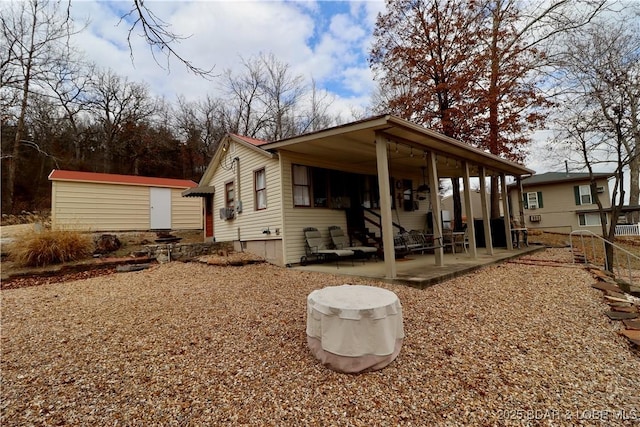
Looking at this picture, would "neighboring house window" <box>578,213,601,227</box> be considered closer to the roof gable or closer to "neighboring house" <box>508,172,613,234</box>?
"neighboring house" <box>508,172,613,234</box>

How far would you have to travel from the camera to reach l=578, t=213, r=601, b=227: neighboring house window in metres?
18.5

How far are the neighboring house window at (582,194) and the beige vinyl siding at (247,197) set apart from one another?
21194mm

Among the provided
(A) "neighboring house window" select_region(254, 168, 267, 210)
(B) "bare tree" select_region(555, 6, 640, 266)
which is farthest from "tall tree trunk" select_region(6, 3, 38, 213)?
(B) "bare tree" select_region(555, 6, 640, 266)

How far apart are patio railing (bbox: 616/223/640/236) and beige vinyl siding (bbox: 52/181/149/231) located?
1022 inches

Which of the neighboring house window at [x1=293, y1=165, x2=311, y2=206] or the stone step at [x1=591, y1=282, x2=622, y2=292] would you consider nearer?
the stone step at [x1=591, y1=282, x2=622, y2=292]

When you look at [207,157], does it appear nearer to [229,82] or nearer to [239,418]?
[229,82]

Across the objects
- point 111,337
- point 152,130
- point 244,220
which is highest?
point 152,130

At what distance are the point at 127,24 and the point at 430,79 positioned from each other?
12.0 meters

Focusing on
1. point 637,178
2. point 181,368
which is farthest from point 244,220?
point 637,178

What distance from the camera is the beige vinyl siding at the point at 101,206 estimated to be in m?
11.1

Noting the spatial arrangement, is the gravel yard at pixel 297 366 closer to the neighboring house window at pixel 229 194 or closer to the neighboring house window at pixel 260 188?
the neighboring house window at pixel 260 188

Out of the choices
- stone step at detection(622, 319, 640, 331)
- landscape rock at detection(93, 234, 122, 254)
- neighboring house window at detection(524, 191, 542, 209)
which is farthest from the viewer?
neighboring house window at detection(524, 191, 542, 209)

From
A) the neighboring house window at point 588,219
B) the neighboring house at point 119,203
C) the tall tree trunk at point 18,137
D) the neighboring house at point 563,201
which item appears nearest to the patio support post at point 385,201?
the neighboring house at point 119,203

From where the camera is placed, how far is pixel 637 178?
647 inches
